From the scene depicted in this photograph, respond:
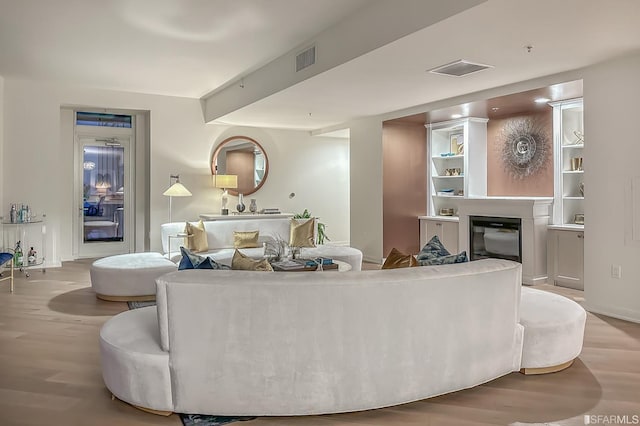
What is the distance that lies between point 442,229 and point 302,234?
7.32ft

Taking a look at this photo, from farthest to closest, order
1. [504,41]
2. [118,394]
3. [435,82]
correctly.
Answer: [435,82] < [504,41] < [118,394]

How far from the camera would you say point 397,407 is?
104 inches

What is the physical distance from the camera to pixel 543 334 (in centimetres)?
300

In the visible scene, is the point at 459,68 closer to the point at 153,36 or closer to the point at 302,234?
the point at 153,36

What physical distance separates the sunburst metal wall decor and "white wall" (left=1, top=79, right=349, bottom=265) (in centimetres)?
373

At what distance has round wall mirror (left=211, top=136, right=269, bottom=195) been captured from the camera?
8789 mm

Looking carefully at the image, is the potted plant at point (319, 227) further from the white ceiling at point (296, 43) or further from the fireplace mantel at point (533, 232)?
the fireplace mantel at point (533, 232)

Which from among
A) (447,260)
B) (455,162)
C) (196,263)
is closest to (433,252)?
(447,260)

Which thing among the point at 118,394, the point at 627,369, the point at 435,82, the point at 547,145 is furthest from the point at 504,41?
the point at 118,394

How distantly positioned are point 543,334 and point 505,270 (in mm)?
539

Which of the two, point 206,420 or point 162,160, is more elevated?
point 162,160

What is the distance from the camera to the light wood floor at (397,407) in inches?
98.0

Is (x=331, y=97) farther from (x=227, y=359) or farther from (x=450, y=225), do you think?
(x=227, y=359)

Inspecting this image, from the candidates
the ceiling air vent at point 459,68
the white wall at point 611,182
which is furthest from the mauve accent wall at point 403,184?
the white wall at point 611,182
